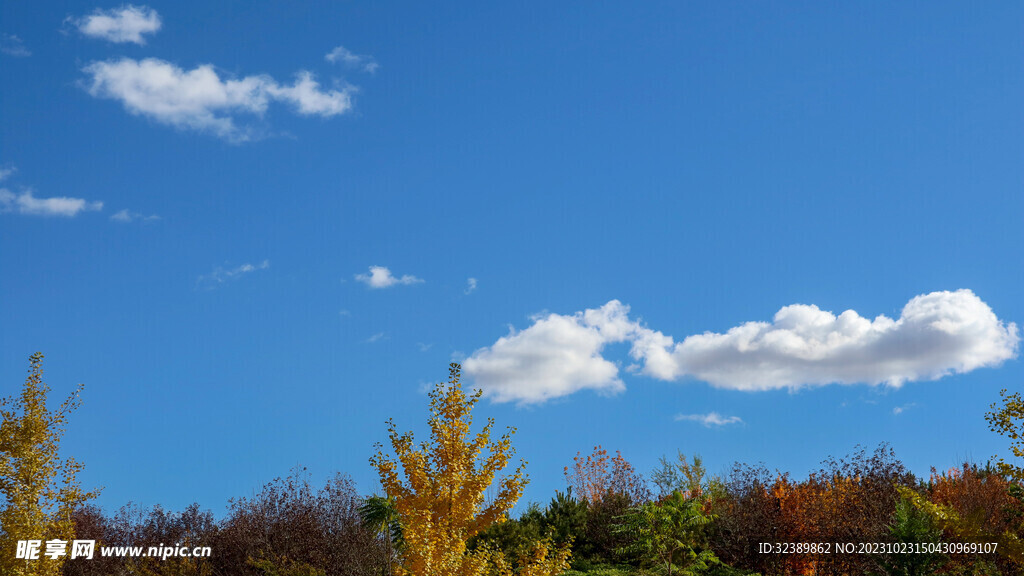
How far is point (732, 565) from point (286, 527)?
12.2 metres

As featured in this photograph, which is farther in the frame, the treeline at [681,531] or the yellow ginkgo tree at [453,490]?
the treeline at [681,531]

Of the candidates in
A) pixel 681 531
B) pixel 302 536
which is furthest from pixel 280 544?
pixel 681 531

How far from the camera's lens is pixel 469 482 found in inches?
396

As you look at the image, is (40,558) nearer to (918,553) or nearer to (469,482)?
(469,482)

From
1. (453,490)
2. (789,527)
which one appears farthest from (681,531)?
(453,490)

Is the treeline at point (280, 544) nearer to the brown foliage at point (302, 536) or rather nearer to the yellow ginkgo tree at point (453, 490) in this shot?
the brown foliage at point (302, 536)

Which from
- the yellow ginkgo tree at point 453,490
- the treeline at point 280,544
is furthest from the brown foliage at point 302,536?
the yellow ginkgo tree at point 453,490

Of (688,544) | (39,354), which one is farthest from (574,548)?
(39,354)

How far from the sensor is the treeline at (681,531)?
16781mm

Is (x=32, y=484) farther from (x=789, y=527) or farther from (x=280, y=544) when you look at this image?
(x=789, y=527)

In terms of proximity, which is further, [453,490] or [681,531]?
[681,531]

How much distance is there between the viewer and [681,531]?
17.2 meters

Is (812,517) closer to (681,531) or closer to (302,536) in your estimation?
(681,531)

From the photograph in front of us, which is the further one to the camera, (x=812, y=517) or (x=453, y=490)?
(x=812, y=517)
